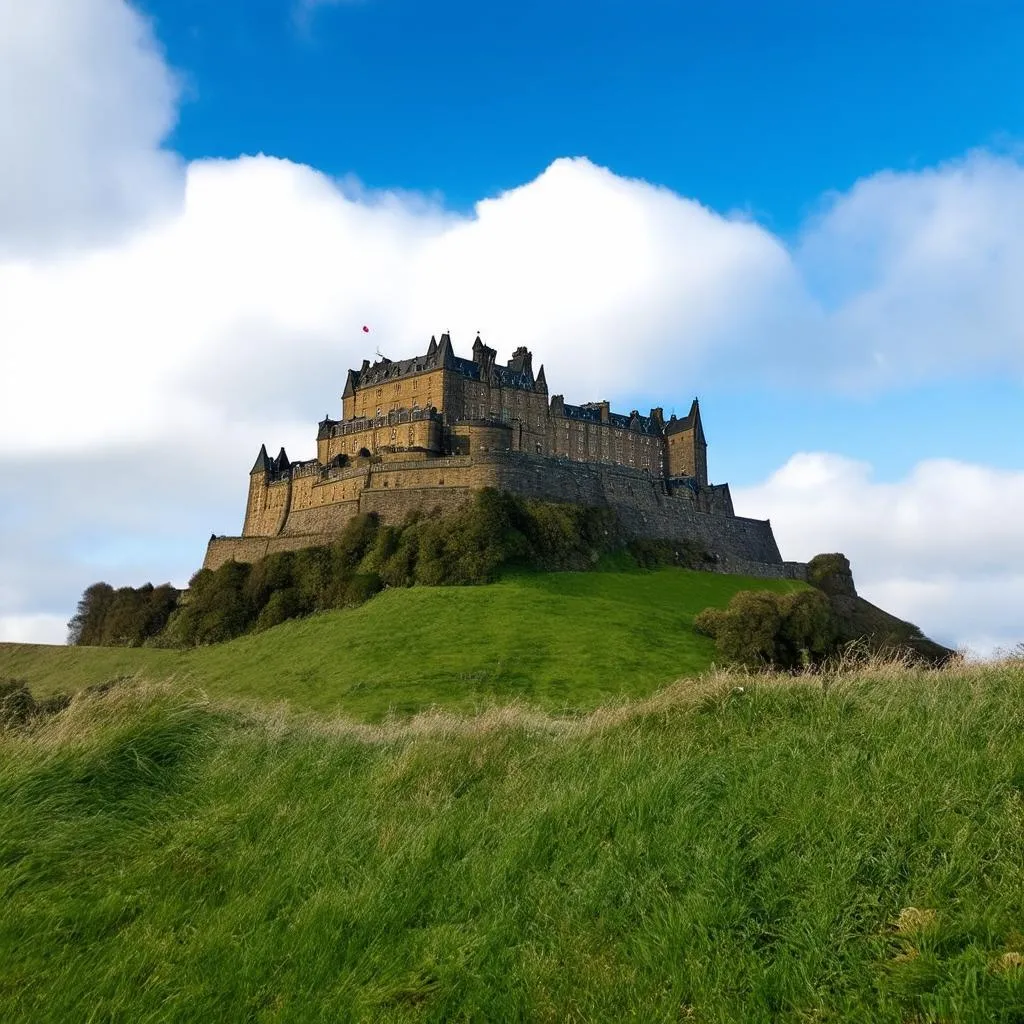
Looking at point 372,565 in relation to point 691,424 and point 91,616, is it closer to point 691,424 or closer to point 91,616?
point 91,616

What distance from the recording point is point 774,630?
48094 millimetres

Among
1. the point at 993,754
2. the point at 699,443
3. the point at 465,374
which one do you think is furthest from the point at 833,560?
the point at 993,754

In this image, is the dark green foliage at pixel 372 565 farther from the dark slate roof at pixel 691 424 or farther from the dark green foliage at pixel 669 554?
the dark slate roof at pixel 691 424

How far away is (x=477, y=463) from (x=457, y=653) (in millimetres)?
25240

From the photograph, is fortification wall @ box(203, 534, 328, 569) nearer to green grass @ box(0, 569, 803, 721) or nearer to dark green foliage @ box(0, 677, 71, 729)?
green grass @ box(0, 569, 803, 721)

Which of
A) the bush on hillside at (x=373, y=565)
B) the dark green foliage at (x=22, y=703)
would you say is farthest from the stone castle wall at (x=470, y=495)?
the dark green foliage at (x=22, y=703)

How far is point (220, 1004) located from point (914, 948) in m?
4.36

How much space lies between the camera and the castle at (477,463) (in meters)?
66.4

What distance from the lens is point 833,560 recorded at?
277ft

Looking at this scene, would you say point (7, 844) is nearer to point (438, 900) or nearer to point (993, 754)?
point (438, 900)

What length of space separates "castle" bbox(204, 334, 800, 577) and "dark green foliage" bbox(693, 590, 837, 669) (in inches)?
854

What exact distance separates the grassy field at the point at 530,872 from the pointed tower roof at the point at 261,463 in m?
76.9

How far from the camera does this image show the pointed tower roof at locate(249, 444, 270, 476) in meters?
83.3

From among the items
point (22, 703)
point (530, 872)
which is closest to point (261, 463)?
point (22, 703)
